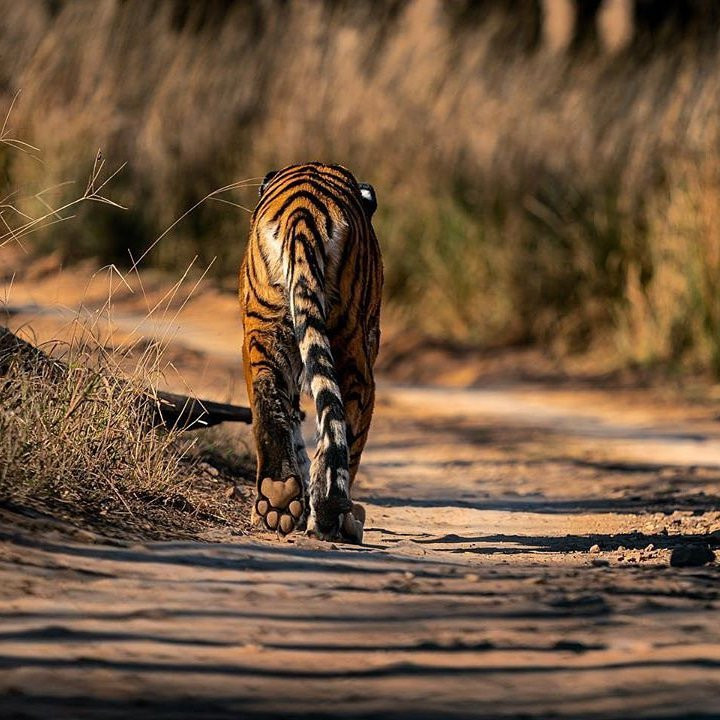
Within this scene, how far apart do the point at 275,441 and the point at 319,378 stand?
0.97 ft

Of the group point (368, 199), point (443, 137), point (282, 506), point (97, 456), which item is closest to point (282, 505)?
point (282, 506)

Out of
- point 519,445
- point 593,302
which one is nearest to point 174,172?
point 593,302

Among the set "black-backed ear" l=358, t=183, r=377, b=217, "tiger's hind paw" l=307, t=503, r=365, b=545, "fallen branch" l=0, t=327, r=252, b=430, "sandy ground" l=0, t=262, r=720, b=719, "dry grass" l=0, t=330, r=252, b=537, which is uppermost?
"black-backed ear" l=358, t=183, r=377, b=217

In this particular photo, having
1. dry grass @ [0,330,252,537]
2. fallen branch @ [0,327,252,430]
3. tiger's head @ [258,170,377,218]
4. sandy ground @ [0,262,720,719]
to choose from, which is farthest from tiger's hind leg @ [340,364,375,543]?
tiger's head @ [258,170,377,218]

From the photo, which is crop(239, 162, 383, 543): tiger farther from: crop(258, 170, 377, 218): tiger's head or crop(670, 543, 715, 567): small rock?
crop(670, 543, 715, 567): small rock

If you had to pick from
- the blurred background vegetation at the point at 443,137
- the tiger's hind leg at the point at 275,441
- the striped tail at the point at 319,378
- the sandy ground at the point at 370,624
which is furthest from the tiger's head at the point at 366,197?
the blurred background vegetation at the point at 443,137

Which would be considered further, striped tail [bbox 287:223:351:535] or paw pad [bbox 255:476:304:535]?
paw pad [bbox 255:476:304:535]

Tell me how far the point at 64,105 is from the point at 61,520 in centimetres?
1381

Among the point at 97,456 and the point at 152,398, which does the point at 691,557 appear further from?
the point at 152,398

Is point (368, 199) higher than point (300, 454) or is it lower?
higher

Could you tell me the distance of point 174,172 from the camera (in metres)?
17.6

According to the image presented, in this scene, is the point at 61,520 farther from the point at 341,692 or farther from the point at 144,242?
the point at 144,242

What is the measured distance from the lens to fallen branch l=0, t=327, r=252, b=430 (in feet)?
21.9

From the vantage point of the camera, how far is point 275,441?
610 cm
